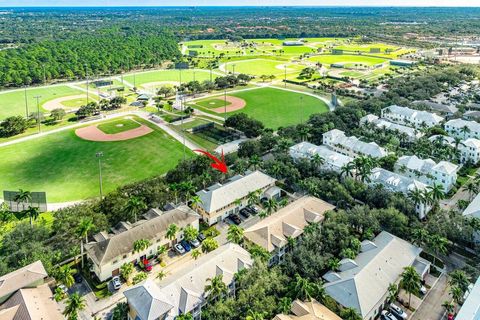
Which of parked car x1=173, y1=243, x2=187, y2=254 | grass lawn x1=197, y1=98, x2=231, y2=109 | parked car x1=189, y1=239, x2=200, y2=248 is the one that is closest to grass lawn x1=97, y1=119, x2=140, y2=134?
grass lawn x1=197, y1=98, x2=231, y2=109

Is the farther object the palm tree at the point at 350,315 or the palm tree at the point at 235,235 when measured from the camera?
the palm tree at the point at 235,235

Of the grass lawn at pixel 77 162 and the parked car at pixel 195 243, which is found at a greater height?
the grass lawn at pixel 77 162

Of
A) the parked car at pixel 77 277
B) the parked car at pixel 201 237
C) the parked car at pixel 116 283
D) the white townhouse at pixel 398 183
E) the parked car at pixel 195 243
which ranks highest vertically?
the white townhouse at pixel 398 183

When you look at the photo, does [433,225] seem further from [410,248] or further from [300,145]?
[300,145]

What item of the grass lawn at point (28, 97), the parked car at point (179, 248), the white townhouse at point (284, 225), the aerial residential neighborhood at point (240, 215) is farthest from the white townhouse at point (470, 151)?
the grass lawn at point (28, 97)

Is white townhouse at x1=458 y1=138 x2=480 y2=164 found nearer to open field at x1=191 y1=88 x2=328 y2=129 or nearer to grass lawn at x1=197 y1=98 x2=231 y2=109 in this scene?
open field at x1=191 y1=88 x2=328 y2=129

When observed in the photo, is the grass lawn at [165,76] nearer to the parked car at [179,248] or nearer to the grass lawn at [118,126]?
the grass lawn at [118,126]

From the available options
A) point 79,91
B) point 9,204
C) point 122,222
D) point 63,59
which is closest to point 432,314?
point 122,222
